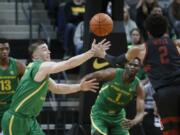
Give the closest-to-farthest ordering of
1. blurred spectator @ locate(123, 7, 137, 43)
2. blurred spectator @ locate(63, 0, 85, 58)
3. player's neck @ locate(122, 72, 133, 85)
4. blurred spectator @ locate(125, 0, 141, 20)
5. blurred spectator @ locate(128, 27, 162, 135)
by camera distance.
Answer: player's neck @ locate(122, 72, 133, 85)
blurred spectator @ locate(128, 27, 162, 135)
blurred spectator @ locate(123, 7, 137, 43)
blurred spectator @ locate(63, 0, 85, 58)
blurred spectator @ locate(125, 0, 141, 20)

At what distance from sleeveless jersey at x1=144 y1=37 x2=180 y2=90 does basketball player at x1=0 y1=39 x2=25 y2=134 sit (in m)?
3.33

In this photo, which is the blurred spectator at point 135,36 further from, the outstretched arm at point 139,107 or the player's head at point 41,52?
the player's head at point 41,52

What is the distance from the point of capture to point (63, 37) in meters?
16.2

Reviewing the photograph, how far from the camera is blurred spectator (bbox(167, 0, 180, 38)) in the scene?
16.0m

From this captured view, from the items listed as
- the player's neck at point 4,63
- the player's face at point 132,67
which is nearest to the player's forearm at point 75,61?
the player's face at point 132,67

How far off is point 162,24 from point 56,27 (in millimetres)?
8160

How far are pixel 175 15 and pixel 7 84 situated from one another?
5613 millimetres

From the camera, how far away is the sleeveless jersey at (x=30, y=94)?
9.95m

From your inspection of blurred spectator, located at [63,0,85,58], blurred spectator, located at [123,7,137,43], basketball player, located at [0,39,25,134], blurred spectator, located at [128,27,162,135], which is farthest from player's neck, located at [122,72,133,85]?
blurred spectator, located at [63,0,85,58]

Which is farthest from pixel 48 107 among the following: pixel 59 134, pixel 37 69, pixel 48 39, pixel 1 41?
pixel 37 69

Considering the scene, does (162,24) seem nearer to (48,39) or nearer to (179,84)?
(179,84)

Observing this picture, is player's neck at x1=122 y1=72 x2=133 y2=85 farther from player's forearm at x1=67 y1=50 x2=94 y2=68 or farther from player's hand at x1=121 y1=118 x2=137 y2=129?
player's forearm at x1=67 y1=50 x2=94 y2=68

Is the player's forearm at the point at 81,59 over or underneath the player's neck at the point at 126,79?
over

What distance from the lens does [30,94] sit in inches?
393
